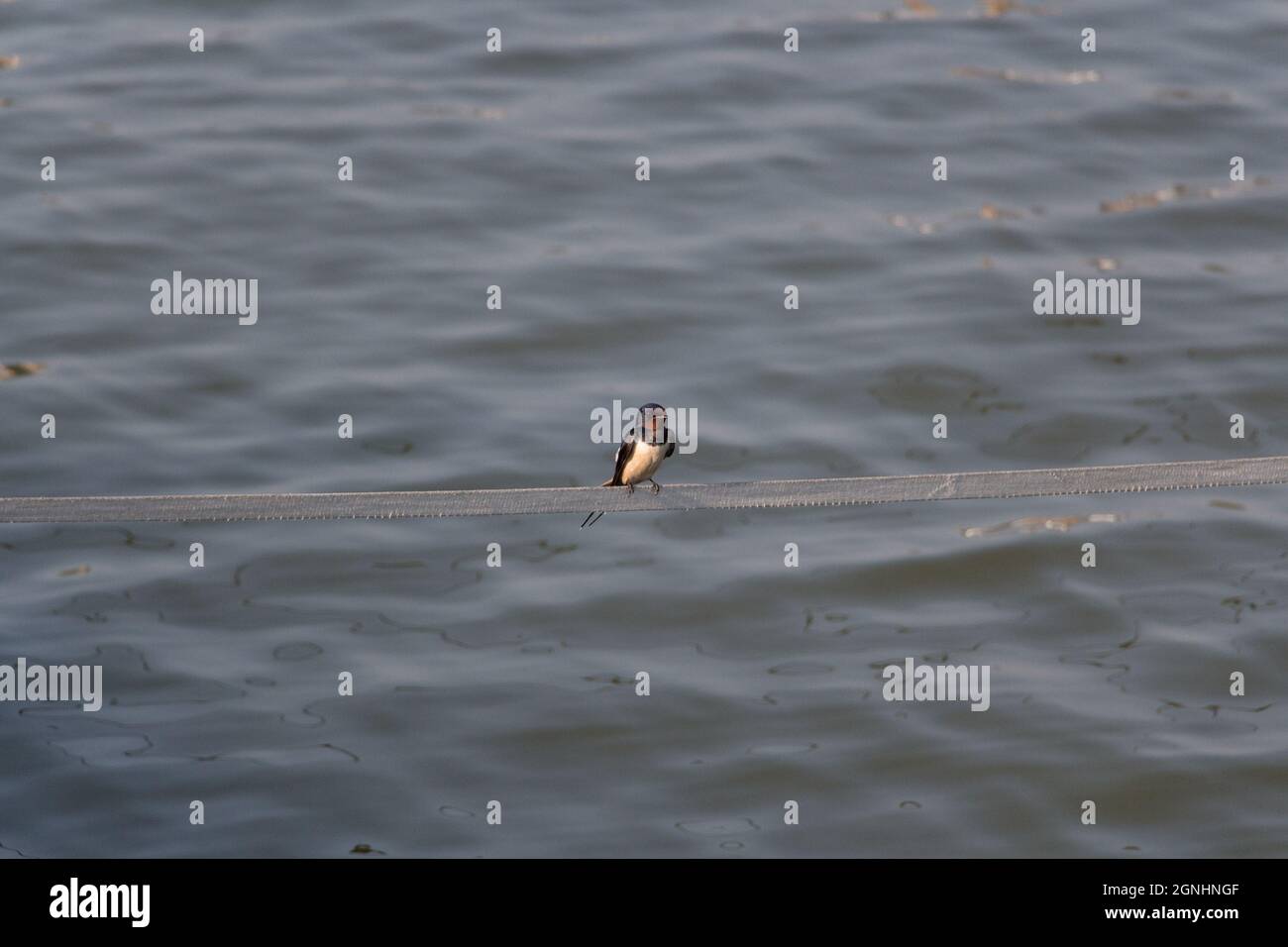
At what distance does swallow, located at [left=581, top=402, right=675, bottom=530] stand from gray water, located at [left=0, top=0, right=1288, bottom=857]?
4.06m

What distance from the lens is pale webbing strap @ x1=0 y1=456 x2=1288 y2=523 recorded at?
647cm

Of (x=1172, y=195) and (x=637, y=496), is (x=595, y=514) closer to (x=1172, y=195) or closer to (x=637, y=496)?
(x=637, y=496)

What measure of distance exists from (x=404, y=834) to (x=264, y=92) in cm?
1216

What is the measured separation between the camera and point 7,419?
1627 centimetres

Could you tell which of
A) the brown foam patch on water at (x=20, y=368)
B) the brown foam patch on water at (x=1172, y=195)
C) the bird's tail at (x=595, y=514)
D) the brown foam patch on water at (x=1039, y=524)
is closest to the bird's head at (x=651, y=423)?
the bird's tail at (x=595, y=514)

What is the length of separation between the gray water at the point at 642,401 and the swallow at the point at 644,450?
4058 mm

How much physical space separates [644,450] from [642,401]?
806 cm

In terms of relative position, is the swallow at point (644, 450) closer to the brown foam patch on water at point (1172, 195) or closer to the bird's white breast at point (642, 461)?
the bird's white breast at point (642, 461)

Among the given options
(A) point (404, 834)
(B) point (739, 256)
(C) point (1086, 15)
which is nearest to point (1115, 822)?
(A) point (404, 834)

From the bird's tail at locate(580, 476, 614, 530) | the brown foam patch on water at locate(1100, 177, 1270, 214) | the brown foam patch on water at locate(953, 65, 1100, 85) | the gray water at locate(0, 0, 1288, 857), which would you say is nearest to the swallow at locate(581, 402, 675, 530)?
the bird's tail at locate(580, 476, 614, 530)

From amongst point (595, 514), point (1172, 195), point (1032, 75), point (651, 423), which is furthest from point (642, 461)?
point (1032, 75)

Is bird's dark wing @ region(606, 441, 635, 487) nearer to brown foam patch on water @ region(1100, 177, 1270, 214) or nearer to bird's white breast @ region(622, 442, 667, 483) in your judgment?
bird's white breast @ region(622, 442, 667, 483)

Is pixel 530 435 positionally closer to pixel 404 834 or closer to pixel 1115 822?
pixel 404 834

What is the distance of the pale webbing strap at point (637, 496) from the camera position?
21.2 ft
